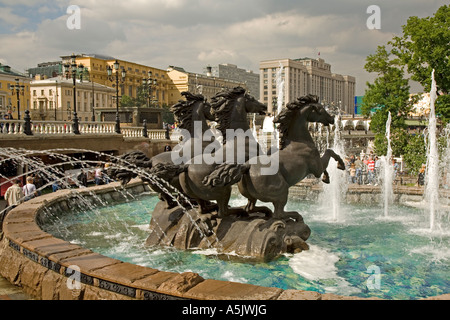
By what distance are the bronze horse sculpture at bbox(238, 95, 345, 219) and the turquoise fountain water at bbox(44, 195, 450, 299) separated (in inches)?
43.9

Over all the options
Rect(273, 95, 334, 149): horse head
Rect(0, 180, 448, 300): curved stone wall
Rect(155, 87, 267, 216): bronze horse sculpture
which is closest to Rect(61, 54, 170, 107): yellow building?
Rect(155, 87, 267, 216): bronze horse sculpture

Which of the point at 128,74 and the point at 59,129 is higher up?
the point at 128,74

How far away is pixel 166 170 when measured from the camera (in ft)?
22.5

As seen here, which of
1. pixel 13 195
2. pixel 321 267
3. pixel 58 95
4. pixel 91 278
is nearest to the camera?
pixel 91 278

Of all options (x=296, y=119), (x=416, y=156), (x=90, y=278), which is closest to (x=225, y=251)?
(x=296, y=119)

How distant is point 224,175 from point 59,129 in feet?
49.8

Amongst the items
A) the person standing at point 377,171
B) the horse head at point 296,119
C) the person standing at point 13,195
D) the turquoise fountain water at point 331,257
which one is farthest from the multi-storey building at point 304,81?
the horse head at point 296,119

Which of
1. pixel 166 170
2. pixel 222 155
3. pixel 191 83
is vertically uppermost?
pixel 191 83

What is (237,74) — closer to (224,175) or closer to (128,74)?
(128,74)

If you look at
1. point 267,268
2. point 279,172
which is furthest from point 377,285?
point 279,172

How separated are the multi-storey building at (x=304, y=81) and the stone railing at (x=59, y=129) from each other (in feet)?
227

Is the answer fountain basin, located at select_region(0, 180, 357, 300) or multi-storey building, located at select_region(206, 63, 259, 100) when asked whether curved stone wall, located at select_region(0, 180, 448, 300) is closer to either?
fountain basin, located at select_region(0, 180, 357, 300)
